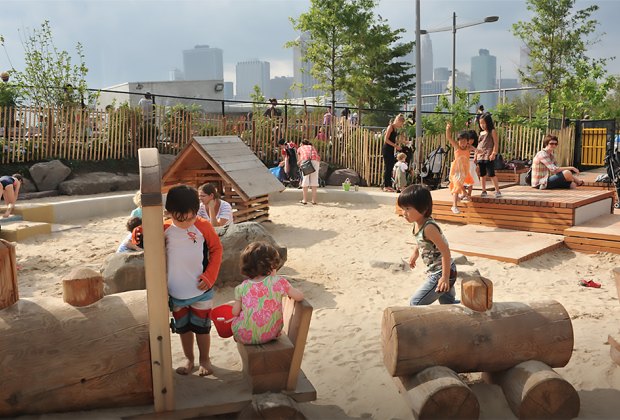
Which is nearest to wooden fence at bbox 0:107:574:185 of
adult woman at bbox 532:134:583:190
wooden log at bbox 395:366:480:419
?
adult woman at bbox 532:134:583:190

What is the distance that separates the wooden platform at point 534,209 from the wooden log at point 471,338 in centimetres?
514

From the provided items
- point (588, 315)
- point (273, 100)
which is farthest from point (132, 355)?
point (273, 100)

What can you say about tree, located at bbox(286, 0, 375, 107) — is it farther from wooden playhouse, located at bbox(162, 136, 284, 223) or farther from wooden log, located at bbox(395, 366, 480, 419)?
wooden log, located at bbox(395, 366, 480, 419)

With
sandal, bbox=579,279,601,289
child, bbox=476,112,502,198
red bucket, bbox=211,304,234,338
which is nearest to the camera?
red bucket, bbox=211,304,234,338

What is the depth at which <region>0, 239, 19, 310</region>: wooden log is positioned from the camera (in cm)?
305

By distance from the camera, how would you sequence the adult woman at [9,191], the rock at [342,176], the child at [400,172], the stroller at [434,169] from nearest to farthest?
the adult woman at [9,191] → the stroller at [434,169] → the child at [400,172] → the rock at [342,176]

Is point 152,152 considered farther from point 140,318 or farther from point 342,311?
point 342,311

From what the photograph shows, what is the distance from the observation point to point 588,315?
5.38 m

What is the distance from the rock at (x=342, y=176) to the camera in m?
16.2

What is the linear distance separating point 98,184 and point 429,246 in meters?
12.6

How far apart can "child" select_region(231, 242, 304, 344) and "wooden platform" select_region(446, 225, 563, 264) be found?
451cm

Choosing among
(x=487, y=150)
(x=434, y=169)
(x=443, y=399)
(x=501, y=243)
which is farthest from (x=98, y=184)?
(x=443, y=399)

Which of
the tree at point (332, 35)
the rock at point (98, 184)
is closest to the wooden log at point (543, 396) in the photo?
the rock at point (98, 184)

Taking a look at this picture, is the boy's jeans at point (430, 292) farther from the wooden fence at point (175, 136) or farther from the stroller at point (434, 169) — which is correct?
the wooden fence at point (175, 136)
